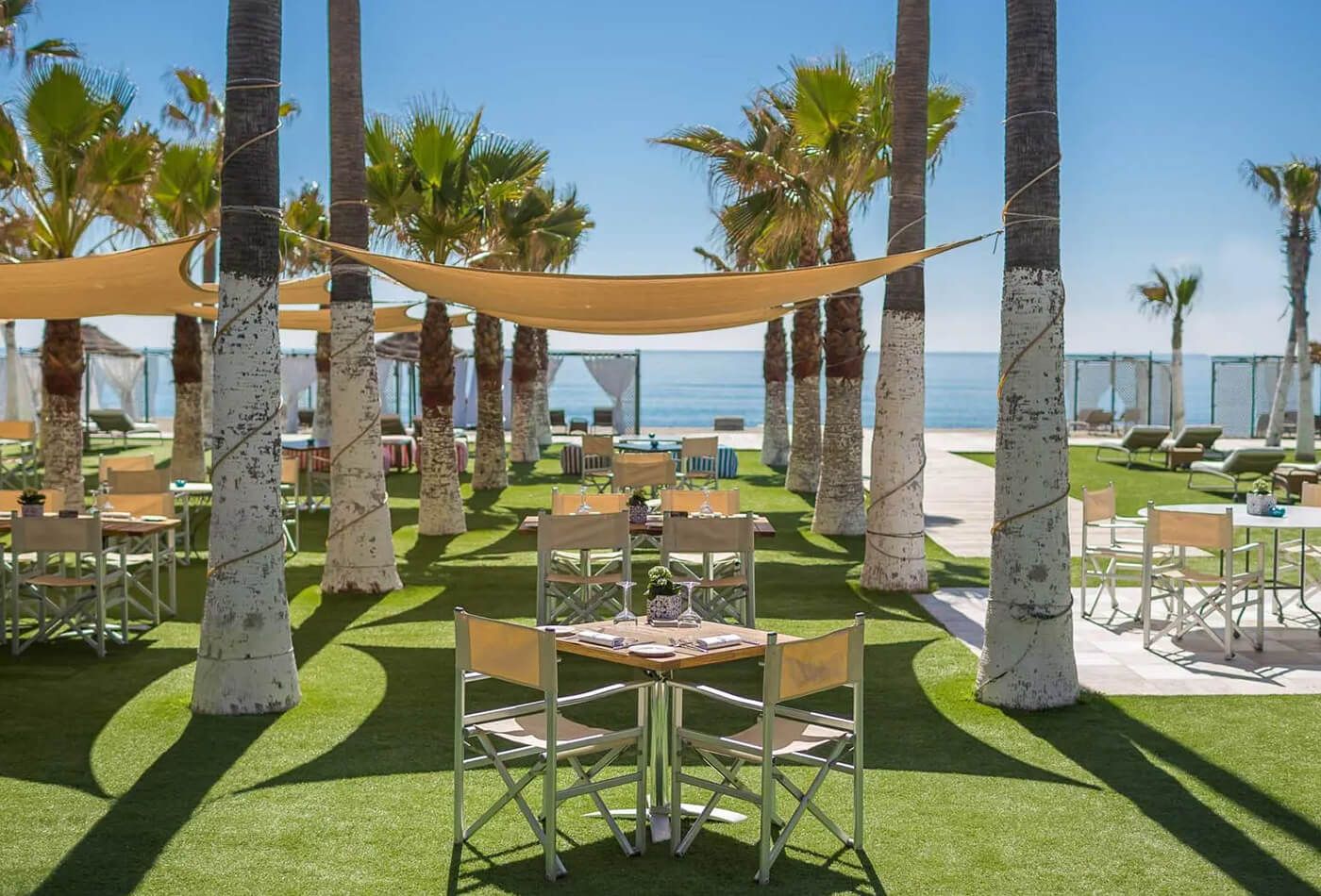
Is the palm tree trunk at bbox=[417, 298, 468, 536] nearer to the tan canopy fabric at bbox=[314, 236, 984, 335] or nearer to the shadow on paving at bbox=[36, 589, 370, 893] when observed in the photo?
the tan canopy fabric at bbox=[314, 236, 984, 335]

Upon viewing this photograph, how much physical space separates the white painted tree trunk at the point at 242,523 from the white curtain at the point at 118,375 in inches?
1067

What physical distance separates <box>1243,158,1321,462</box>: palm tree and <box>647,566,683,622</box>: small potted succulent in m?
22.2

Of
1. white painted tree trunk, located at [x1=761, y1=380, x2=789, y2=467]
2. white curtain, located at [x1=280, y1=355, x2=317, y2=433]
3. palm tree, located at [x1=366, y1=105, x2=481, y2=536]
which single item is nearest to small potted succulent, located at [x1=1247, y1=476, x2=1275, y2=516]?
palm tree, located at [x1=366, y1=105, x2=481, y2=536]

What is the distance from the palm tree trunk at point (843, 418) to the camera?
1345 cm

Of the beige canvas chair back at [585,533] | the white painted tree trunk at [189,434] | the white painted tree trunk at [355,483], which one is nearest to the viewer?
the beige canvas chair back at [585,533]

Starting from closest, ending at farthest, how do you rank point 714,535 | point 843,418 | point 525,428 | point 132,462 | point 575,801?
1. point 575,801
2. point 714,535
3. point 132,462
4. point 843,418
5. point 525,428

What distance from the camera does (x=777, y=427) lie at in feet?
76.2

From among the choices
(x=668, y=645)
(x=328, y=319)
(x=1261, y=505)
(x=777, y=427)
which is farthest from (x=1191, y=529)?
(x=777, y=427)

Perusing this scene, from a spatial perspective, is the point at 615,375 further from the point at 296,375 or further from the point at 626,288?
the point at 626,288

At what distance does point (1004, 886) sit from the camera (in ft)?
13.8

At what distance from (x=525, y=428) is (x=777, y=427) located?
14.5 ft

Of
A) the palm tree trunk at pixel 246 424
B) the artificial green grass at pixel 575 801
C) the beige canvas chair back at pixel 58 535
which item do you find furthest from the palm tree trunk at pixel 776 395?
the palm tree trunk at pixel 246 424

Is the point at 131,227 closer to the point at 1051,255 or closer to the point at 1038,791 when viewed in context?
the point at 1051,255

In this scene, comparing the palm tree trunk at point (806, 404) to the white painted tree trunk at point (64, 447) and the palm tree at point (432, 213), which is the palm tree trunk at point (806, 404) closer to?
the palm tree at point (432, 213)
